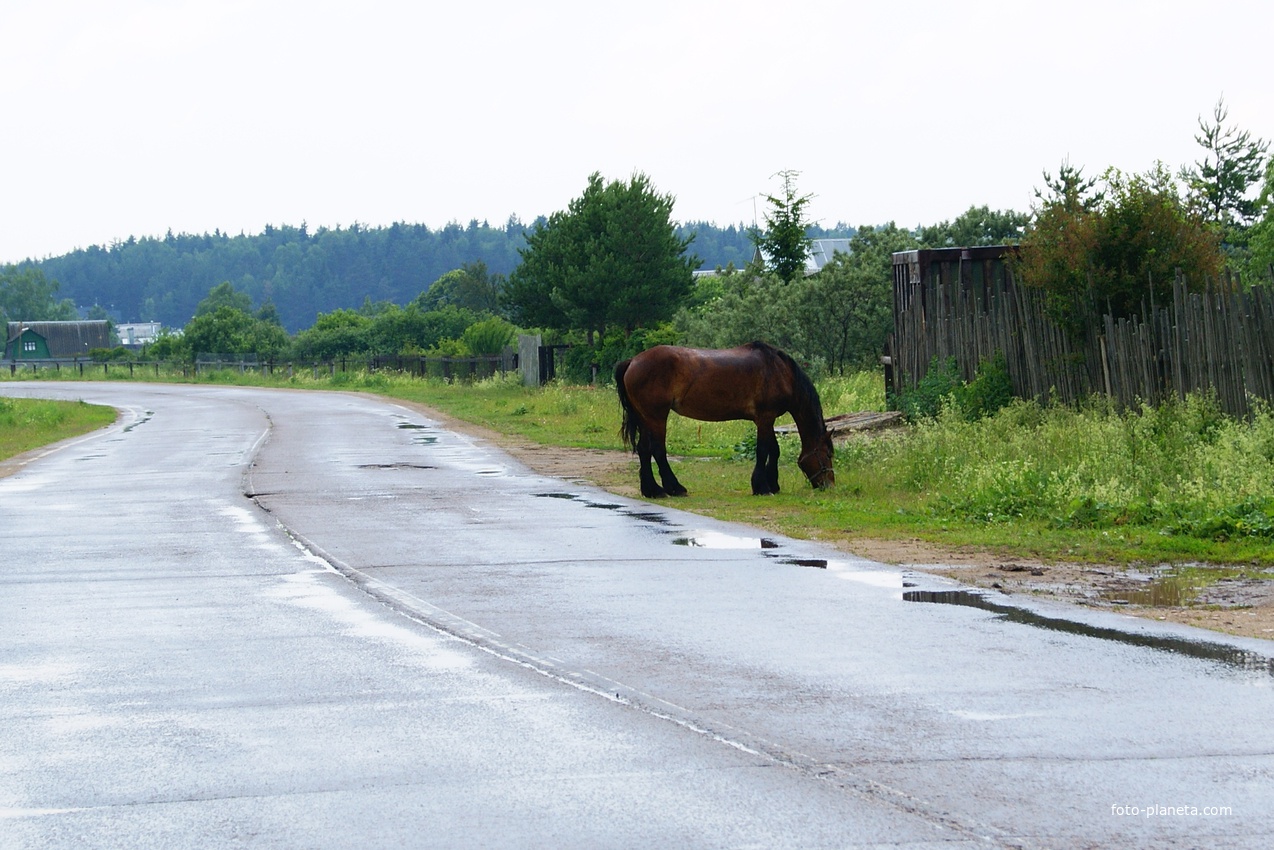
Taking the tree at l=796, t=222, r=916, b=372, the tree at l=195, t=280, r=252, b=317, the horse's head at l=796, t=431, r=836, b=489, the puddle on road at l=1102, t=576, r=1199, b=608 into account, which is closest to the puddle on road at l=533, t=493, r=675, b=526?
the horse's head at l=796, t=431, r=836, b=489

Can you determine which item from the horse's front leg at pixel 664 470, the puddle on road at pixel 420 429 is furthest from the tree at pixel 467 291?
the horse's front leg at pixel 664 470

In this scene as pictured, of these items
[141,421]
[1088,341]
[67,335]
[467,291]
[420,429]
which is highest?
[67,335]

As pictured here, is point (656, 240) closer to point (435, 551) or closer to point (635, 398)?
point (635, 398)

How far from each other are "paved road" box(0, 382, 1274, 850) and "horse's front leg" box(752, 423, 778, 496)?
165 inches

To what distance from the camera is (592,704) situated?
7.25 meters

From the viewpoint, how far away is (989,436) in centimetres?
2008

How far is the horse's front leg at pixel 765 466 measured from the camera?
18359mm

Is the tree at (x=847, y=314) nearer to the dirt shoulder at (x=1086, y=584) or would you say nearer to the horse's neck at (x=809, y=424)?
the horse's neck at (x=809, y=424)

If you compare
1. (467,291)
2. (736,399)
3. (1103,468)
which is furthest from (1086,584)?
(467,291)

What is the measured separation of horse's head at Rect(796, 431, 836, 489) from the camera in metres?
18.5

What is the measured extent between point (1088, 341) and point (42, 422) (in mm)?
32572

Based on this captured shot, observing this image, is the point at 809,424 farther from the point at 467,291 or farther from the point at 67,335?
the point at 67,335

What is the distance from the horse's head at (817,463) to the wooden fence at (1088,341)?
4031 millimetres

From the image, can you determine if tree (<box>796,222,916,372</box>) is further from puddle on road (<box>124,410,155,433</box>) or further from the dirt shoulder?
the dirt shoulder
